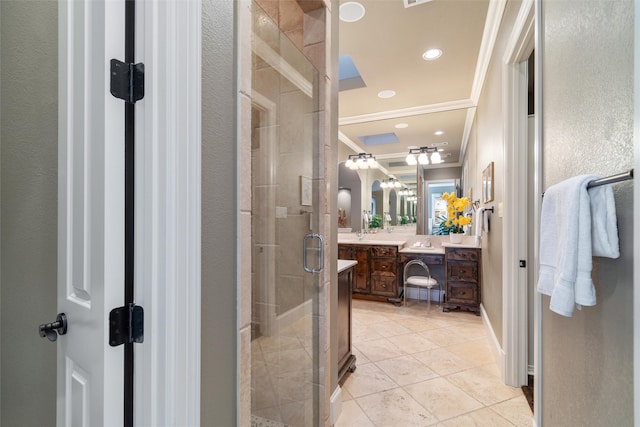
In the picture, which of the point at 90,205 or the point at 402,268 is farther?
the point at 402,268

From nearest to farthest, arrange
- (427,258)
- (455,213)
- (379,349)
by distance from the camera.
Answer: (379,349)
(427,258)
(455,213)

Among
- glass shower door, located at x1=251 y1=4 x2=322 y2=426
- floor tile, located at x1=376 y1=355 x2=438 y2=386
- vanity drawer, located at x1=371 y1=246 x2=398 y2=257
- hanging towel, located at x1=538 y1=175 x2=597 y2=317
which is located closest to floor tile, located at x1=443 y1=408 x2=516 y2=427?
floor tile, located at x1=376 y1=355 x2=438 y2=386

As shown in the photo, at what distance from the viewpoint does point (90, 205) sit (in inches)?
29.7

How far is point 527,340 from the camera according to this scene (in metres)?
2.21

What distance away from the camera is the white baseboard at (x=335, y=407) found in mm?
1806

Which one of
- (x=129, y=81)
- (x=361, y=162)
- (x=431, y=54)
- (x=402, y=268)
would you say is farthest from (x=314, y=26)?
(x=402, y=268)

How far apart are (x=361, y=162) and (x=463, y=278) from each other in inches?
86.4

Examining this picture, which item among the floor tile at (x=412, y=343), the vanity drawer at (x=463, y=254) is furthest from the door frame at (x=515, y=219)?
the vanity drawer at (x=463, y=254)

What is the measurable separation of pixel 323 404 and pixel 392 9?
286 cm

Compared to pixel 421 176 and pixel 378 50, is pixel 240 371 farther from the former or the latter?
pixel 421 176

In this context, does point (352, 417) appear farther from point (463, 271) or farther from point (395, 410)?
point (463, 271)

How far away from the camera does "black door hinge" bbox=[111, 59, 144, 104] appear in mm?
733

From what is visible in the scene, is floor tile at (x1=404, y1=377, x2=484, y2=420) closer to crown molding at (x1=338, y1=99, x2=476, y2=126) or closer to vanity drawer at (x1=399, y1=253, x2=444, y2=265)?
vanity drawer at (x1=399, y1=253, x2=444, y2=265)

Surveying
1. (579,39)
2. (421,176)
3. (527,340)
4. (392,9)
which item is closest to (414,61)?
(392,9)
